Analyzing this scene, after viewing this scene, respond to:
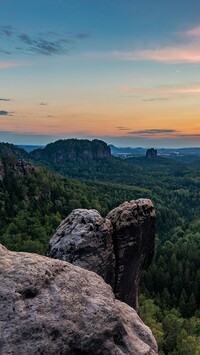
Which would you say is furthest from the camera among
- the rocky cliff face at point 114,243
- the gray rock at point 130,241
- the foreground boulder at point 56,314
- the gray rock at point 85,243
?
the gray rock at point 130,241

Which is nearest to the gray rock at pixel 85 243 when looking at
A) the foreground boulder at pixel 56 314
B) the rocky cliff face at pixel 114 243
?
the rocky cliff face at pixel 114 243

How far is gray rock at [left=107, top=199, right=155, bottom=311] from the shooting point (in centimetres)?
3953

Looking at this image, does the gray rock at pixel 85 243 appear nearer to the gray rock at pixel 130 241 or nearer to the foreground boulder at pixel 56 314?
the gray rock at pixel 130 241

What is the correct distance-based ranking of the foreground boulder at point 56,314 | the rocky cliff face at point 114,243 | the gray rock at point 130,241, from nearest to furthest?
the foreground boulder at point 56,314 < the rocky cliff face at point 114,243 < the gray rock at point 130,241

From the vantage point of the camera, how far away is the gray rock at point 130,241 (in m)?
39.5

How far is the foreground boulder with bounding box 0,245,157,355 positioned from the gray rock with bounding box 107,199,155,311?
2075 centimetres

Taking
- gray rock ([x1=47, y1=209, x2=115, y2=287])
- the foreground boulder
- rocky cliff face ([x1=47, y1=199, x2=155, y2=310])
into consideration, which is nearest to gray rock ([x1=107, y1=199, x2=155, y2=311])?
rocky cliff face ([x1=47, y1=199, x2=155, y2=310])

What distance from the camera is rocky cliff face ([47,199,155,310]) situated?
110ft

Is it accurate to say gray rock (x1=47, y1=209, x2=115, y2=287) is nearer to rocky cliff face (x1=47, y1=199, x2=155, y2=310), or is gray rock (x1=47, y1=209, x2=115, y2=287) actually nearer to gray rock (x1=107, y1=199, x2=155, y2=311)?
rocky cliff face (x1=47, y1=199, x2=155, y2=310)

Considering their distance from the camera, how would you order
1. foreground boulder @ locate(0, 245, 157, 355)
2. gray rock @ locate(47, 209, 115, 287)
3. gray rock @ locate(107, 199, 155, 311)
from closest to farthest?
foreground boulder @ locate(0, 245, 157, 355)
gray rock @ locate(47, 209, 115, 287)
gray rock @ locate(107, 199, 155, 311)

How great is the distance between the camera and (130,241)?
40594 mm

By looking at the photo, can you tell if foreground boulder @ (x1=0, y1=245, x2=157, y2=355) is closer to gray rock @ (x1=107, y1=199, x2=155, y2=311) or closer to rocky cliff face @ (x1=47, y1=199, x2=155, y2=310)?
rocky cliff face @ (x1=47, y1=199, x2=155, y2=310)

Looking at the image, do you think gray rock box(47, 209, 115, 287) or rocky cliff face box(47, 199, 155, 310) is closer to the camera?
gray rock box(47, 209, 115, 287)

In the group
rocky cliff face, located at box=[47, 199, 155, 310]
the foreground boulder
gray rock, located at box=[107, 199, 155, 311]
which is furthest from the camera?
gray rock, located at box=[107, 199, 155, 311]
